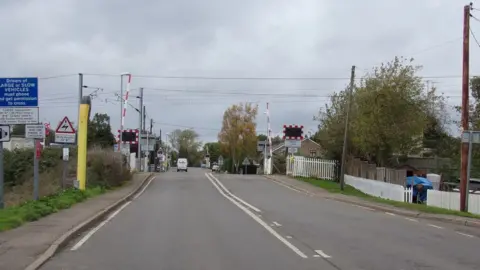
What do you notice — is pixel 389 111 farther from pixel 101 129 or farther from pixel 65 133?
pixel 101 129

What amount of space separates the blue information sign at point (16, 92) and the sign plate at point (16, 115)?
4.9 inches

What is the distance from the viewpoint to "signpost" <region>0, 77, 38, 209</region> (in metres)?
17.8

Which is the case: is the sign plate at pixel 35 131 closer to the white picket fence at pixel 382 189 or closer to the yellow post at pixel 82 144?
the yellow post at pixel 82 144

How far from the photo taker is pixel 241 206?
24000mm

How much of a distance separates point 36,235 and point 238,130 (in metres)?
76.0

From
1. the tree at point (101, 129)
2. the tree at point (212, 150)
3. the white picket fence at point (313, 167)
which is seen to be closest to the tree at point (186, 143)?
the tree at point (212, 150)

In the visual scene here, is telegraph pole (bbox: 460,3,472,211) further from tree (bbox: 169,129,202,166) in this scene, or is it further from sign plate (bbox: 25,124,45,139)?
tree (bbox: 169,129,202,166)

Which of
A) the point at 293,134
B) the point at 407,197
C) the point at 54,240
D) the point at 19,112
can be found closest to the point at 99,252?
the point at 54,240

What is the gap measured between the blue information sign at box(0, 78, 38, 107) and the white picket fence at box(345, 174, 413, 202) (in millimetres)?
19816

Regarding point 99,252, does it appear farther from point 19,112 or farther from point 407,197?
point 407,197

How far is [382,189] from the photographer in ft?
111

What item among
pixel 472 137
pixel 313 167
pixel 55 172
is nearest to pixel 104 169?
pixel 55 172

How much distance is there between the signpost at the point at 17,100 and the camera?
58.3 feet

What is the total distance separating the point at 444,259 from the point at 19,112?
1256cm
